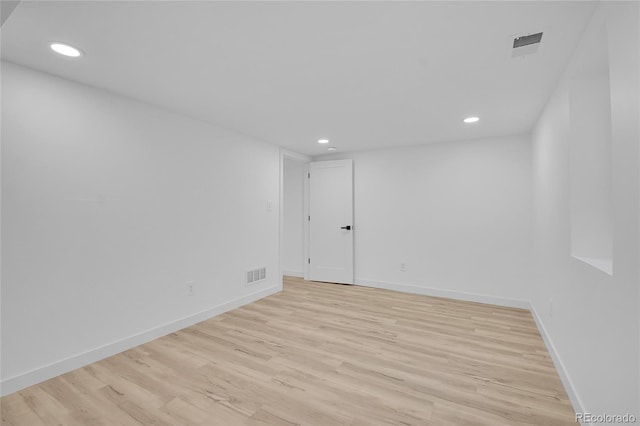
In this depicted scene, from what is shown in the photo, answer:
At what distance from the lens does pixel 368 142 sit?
4469 millimetres

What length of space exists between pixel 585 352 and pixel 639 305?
2.72 ft

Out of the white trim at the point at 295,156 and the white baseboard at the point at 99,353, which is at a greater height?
the white trim at the point at 295,156

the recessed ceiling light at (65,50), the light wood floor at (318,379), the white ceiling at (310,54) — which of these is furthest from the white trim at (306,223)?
the recessed ceiling light at (65,50)

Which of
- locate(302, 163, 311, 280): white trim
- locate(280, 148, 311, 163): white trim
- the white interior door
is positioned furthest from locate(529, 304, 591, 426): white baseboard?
locate(280, 148, 311, 163): white trim

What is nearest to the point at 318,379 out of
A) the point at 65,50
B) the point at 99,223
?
the point at 99,223

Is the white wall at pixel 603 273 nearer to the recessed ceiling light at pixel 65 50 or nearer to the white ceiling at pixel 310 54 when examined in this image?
the white ceiling at pixel 310 54

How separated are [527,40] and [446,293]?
11.3 feet

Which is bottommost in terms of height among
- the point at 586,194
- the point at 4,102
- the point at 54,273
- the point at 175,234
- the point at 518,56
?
the point at 54,273

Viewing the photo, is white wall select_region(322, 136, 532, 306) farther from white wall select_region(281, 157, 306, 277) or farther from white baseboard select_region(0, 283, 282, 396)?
white baseboard select_region(0, 283, 282, 396)

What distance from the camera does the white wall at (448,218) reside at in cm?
397

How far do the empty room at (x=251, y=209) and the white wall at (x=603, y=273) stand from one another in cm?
2

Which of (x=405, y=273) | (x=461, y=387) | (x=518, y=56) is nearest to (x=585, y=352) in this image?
(x=461, y=387)

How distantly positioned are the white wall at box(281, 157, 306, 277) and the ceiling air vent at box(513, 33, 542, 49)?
165 inches

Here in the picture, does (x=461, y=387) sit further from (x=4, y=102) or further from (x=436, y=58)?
(x=4, y=102)
